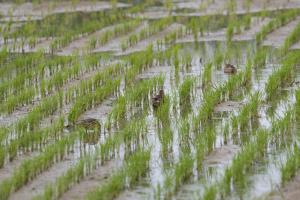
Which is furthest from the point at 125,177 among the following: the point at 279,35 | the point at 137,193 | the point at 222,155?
the point at 279,35

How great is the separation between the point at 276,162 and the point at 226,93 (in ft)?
6.61

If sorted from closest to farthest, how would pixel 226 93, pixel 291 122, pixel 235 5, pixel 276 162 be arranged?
1. pixel 276 162
2. pixel 291 122
3. pixel 226 93
4. pixel 235 5

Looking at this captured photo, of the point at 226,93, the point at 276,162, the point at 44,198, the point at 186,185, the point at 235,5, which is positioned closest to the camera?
the point at 44,198

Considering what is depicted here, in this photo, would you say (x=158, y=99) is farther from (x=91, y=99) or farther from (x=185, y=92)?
(x=91, y=99)

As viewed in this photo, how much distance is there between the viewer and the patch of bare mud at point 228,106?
7143mm

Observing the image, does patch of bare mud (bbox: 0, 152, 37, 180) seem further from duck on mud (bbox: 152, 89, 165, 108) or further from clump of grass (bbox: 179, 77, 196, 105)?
clump of grass (bbox: 179, 77, 196, 105)

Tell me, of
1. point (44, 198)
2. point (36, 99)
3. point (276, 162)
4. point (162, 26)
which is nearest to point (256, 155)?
point (276, 162)

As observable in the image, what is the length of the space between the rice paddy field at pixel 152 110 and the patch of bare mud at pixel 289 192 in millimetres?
12

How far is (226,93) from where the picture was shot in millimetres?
7539

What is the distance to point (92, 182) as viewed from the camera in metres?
5.25

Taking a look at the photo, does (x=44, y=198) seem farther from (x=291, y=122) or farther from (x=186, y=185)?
(x=291, y=122)

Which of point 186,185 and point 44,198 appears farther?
point 186,185

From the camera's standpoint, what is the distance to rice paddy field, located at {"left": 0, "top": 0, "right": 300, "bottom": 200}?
518 cm

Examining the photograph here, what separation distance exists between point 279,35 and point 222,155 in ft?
18.9
